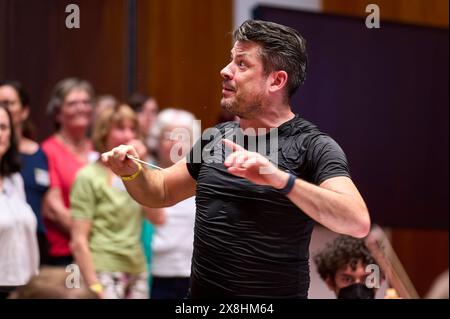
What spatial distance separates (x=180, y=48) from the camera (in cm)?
611

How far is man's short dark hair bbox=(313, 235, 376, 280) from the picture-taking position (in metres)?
3.39

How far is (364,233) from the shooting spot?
7.99ft

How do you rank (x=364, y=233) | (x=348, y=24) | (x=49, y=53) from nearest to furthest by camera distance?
(x=364, y=233) → (x=348, y=24) → (x=49, y=53)

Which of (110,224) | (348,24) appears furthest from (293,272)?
(348,24)

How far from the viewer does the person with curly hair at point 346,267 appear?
10.9 ft

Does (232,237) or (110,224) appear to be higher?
(232,237)

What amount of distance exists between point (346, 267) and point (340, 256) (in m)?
0.06

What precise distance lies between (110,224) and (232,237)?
1542 mm

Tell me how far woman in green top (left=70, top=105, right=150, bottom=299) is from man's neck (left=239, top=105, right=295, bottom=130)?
1.36m

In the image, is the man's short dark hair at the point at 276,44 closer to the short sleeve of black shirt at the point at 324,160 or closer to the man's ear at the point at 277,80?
the man's ear at the point at 277,80

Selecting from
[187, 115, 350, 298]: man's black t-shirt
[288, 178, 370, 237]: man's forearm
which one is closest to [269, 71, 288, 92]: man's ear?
[187, 115, 350, 298]: man's black t-shirt

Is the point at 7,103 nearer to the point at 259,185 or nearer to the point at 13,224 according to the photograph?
the point at 13,224

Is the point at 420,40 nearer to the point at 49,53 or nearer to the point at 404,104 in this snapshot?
the point at 404,104

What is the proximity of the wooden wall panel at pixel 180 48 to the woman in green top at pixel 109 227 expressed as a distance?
157 cm
